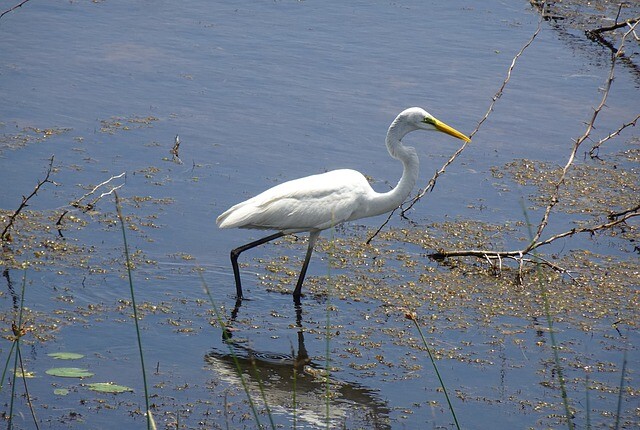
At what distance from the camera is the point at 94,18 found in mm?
10859

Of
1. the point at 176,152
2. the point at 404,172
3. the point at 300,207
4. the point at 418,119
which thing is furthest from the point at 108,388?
the point at 176,152

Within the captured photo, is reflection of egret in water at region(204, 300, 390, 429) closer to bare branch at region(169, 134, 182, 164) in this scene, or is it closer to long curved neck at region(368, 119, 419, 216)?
long curved neck at region(368, 119, 419, 216)

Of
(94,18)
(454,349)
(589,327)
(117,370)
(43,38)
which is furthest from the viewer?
(94,18)

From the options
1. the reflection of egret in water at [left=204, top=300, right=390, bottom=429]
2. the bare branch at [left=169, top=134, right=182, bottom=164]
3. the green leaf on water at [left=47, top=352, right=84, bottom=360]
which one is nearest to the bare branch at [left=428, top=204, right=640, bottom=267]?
the reflection of egret in water at [left=204, top=300, right=390, bottom=429]

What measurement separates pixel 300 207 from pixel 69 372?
1825mm

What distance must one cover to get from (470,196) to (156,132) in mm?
2531

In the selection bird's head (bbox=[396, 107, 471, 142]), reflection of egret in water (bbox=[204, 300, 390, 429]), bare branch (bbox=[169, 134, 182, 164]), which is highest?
bird's head (bbox=[396, 107, 471, 142])

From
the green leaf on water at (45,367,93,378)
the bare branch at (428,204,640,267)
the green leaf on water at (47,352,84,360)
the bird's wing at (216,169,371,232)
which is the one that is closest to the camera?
the green leaf on water at (45,367,93,378)

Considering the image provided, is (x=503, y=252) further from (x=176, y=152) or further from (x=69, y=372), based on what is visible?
(x=69, y=372)

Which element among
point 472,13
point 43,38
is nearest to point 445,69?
point 472,13

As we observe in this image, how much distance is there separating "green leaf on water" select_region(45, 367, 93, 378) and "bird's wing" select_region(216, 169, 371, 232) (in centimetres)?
148

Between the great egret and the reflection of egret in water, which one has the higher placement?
the great egret

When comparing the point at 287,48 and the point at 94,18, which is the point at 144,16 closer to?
the point at 94,18

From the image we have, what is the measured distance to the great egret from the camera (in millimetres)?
5969
